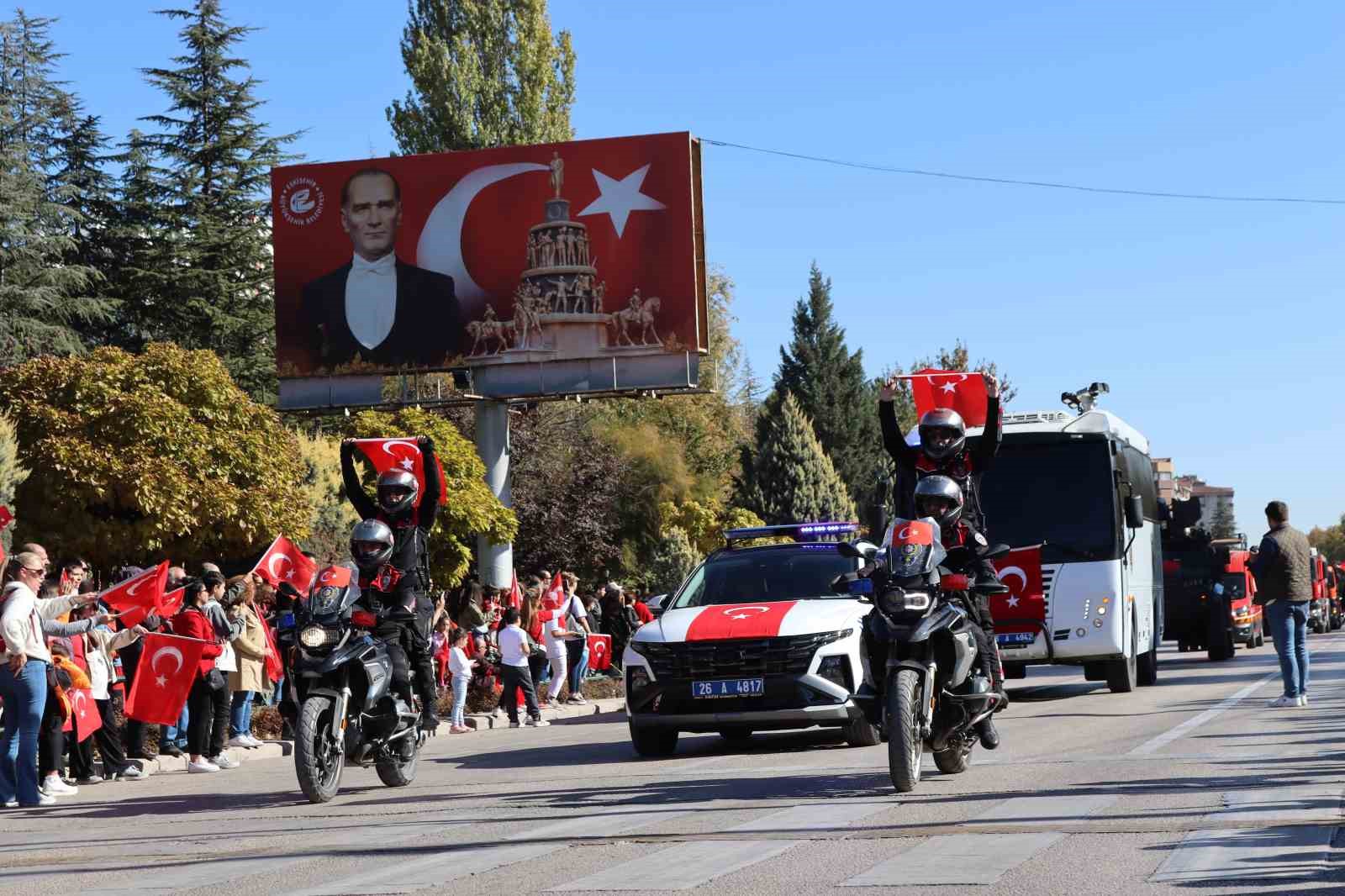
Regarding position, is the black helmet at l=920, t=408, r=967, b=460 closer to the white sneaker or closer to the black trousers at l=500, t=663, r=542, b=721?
the white sneaker

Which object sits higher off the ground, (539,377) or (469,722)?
(539,377)

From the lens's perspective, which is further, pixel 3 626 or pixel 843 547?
pixel 3 626

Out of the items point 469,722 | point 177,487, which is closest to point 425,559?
point 469,722

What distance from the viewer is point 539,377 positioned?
3947 centimetres

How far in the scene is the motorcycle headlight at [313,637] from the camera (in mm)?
11562

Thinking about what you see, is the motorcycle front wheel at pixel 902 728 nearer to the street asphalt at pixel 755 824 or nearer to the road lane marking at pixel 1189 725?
the street asphalt at pixel 755 824

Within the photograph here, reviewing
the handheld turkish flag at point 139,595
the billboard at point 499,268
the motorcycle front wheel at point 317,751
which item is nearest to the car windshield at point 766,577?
the handheld turkish flag at point 139,595

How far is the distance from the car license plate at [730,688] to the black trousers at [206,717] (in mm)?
4533

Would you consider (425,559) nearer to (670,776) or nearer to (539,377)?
(670,776)

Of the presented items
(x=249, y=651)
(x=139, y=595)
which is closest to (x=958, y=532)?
(x=139, y=595)

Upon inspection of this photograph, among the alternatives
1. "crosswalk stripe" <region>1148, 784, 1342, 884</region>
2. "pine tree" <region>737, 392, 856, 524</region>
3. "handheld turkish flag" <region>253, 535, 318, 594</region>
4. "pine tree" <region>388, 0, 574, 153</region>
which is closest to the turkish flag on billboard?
"handheld turkish flag" <region>253, 535, 318, 594</region>

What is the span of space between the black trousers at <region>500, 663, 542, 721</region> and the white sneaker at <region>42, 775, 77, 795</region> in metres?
7.82

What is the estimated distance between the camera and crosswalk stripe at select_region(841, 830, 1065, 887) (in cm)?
725

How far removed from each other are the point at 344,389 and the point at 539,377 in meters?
4.47
